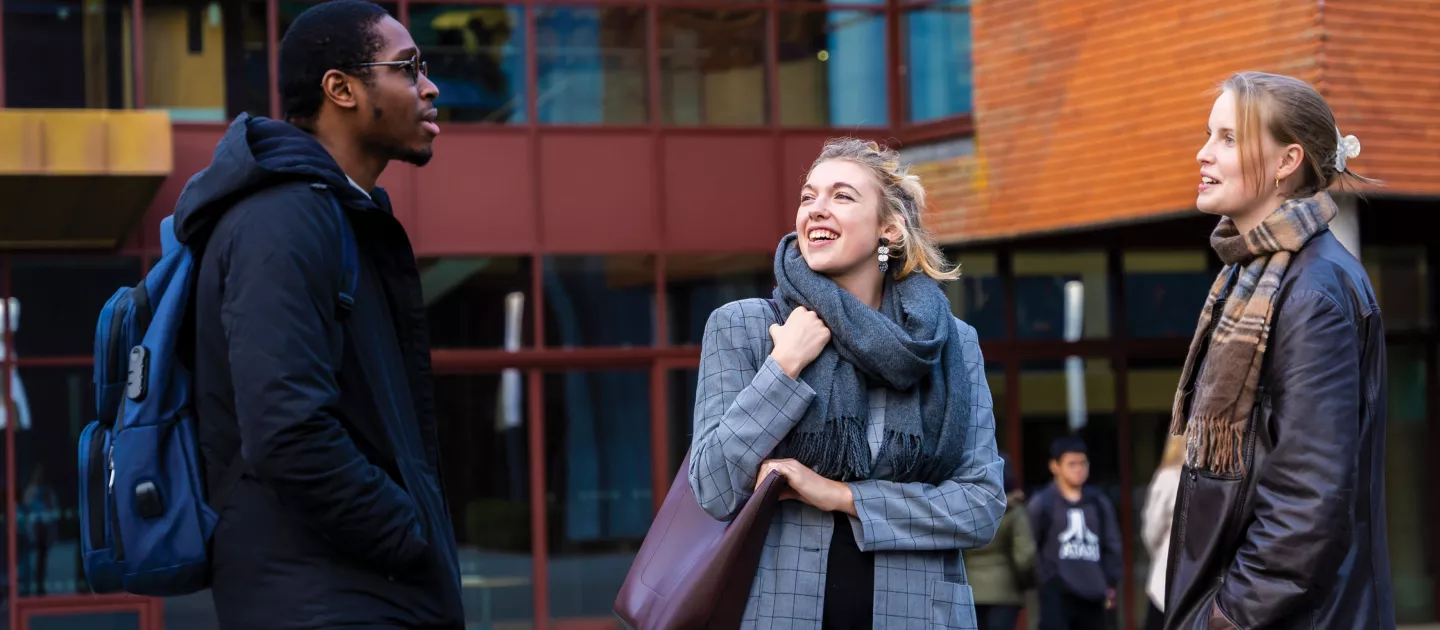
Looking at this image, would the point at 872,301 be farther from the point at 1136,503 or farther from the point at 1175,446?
the point at 1136,503

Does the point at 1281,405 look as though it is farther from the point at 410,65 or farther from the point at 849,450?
the point at 410,65

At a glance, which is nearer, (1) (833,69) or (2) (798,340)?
(2) (798,340)

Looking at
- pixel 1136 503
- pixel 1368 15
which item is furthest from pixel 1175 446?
pixel 1136 503

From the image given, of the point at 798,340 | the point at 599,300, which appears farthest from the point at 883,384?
the point at 599,300

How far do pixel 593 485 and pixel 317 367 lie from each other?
39.3 ft

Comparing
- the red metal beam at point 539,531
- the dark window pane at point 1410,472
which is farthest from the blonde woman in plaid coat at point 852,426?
the dark window pane at point 1410,472

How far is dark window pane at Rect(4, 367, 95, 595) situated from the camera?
14164 mm

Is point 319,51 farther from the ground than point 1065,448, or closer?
farther from the ground

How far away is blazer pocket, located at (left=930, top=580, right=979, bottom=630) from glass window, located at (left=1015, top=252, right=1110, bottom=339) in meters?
11.8

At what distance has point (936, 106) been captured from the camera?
15.3 m

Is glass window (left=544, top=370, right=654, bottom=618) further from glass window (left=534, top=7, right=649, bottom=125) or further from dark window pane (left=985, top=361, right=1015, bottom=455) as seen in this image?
dark window pane (left=985, top=361, right=1015, bottom=455)

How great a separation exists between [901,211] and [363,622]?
1.59 meters

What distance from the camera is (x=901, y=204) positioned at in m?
4.26

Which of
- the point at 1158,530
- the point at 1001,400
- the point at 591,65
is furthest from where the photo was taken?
the point at 1001,400
